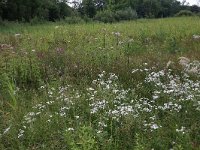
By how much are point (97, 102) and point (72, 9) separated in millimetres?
55535

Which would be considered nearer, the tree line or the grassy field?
the grassy field

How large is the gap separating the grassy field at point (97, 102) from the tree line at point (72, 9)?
38.0 ft

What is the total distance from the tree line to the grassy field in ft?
38.0

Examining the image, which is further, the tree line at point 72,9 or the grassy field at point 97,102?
the tree line at point 72,9

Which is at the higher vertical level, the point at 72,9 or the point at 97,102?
the point at 97,102

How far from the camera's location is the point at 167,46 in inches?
385

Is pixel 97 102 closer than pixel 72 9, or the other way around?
pixel 97 102

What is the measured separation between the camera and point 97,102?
Answer: 5215 mm

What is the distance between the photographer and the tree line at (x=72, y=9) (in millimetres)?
37875

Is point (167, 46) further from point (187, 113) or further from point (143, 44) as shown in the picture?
point (187, 113)

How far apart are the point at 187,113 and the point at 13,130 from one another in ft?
7.79

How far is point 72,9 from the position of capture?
195 ft

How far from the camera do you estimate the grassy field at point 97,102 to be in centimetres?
434

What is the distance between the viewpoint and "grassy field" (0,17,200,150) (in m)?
4.34
